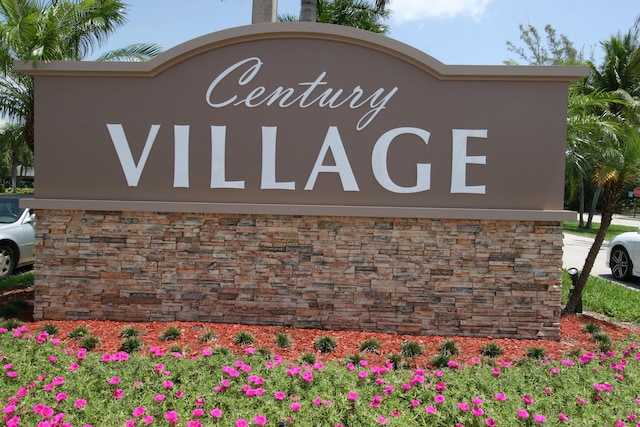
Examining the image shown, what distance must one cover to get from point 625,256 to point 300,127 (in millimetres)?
8676

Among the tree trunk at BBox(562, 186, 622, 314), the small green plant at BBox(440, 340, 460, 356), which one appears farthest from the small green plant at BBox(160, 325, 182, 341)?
the tree trunk at BBox(562, 186, 622, 314)

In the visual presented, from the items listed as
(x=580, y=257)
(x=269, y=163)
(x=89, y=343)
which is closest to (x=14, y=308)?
(x=89, y=343)

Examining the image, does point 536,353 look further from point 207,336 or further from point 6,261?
point 6,261

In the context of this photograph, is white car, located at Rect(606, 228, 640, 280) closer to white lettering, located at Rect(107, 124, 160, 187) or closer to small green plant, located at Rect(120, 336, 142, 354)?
white lettering, located at Rect(107, 124, 160, 187)

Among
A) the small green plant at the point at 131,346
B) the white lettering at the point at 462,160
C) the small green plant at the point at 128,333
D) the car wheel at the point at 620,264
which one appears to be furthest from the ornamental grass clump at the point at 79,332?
the car wheel at the point at 620,264

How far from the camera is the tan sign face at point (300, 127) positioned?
18.2 ft

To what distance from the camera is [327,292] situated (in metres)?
5.69

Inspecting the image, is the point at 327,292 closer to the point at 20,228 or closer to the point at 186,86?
the point at 186,86

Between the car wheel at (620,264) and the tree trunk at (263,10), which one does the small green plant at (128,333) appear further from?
the car wheel at (620,264)

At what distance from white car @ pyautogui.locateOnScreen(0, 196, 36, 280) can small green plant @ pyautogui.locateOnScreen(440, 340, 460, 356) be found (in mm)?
7700

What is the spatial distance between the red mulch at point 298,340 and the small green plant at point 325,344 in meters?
0.05

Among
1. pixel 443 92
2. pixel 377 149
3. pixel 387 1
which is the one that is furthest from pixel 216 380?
pixel 387 1

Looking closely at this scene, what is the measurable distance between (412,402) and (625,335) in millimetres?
3821

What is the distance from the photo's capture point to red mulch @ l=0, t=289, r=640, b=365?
16.5ft
